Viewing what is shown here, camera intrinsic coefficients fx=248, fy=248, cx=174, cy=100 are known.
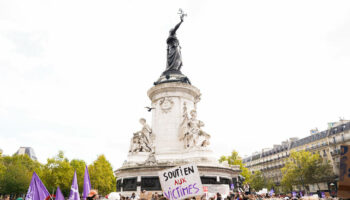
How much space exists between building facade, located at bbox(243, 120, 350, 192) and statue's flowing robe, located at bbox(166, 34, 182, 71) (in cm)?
3098

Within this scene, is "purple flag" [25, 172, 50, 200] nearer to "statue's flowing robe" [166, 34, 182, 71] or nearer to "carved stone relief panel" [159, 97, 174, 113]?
"carved stone relief panel" [159, 97, 174, 113]

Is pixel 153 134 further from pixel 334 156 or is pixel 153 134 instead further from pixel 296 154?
pixel 334 156

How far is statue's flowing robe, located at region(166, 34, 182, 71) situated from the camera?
2462 centimetres

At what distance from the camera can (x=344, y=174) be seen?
3850mm

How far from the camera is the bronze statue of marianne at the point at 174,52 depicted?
24.6 meters

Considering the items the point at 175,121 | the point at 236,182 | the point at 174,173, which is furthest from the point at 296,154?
the point at 174,173

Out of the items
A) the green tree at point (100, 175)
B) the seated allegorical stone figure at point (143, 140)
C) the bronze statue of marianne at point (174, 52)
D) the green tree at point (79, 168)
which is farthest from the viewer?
the green tree at point (100, 175)

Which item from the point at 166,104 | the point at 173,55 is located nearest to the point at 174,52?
the point at 173,55

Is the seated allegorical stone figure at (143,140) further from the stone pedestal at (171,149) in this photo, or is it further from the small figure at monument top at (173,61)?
the small figure at monument top at (173,61)

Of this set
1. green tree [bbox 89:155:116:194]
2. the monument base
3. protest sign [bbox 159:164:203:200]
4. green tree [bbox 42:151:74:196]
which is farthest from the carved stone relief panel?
green tree [bbox 89:155:116:194]

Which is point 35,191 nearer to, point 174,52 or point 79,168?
point 174,52

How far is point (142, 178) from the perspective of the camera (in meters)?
17.7

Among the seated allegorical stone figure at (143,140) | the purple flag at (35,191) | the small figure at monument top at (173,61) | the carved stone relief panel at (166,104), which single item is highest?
the small figure at monument top at (173,61)

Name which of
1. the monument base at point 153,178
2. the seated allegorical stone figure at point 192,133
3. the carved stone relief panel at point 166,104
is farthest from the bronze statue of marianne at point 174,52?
the monument base at point 153,178
